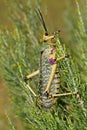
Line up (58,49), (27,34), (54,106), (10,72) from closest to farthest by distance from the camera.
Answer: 1. (58,49)
2. (54,106)
3. (10,72)
4. (27,34)

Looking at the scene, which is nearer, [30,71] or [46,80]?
[46,80]

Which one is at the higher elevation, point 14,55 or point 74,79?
point 14,55

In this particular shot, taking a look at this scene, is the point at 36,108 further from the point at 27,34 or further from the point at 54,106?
the point at 27,34

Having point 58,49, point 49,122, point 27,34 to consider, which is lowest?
point 49,122

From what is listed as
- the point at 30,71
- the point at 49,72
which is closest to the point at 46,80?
the point at 49,72

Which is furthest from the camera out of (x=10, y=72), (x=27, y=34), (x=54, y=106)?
(x=27, y=34)

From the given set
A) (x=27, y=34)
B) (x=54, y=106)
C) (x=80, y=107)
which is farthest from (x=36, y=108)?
(x=27, y=34)

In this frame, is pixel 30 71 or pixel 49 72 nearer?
pixel 49 72

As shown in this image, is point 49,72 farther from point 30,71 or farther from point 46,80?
point 30,71
